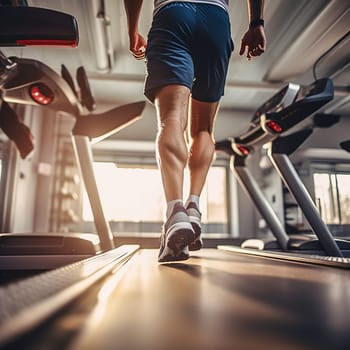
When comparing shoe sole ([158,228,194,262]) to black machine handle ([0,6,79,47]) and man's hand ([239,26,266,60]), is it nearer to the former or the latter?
black machine handle ([0,6,79,47])

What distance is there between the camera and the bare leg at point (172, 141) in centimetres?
112

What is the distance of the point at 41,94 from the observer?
5.73 ft

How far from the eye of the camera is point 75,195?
4.44 m

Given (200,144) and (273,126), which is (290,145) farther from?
(200,144)

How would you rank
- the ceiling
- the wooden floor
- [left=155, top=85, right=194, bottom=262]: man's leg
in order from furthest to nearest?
1. the ceiling
2. [left=155, top=85, right=194, bottom=262]: man's leg
3. the wooden floor

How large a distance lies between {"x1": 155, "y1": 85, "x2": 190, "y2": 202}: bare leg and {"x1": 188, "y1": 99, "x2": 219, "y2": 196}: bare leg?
247 millimetres

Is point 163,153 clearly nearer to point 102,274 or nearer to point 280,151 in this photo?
point 102,274

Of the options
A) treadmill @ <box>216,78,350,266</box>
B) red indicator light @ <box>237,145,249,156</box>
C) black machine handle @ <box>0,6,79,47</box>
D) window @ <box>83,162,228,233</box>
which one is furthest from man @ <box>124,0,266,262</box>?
window @ <box>83,162,228,233</box>

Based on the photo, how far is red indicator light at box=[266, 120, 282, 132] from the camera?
216cm

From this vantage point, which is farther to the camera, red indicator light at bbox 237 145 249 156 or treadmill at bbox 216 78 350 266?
red indicator light at bbox 237 145 249 156

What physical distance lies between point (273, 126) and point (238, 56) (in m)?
1.46

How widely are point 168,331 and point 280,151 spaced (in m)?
2.15

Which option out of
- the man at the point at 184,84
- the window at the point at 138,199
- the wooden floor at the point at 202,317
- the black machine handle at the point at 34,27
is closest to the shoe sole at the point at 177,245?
the man at the point at 184,84

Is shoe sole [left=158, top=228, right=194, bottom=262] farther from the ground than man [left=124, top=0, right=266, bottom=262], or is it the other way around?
man [left=124, top=0, right=266, bottom=262]
